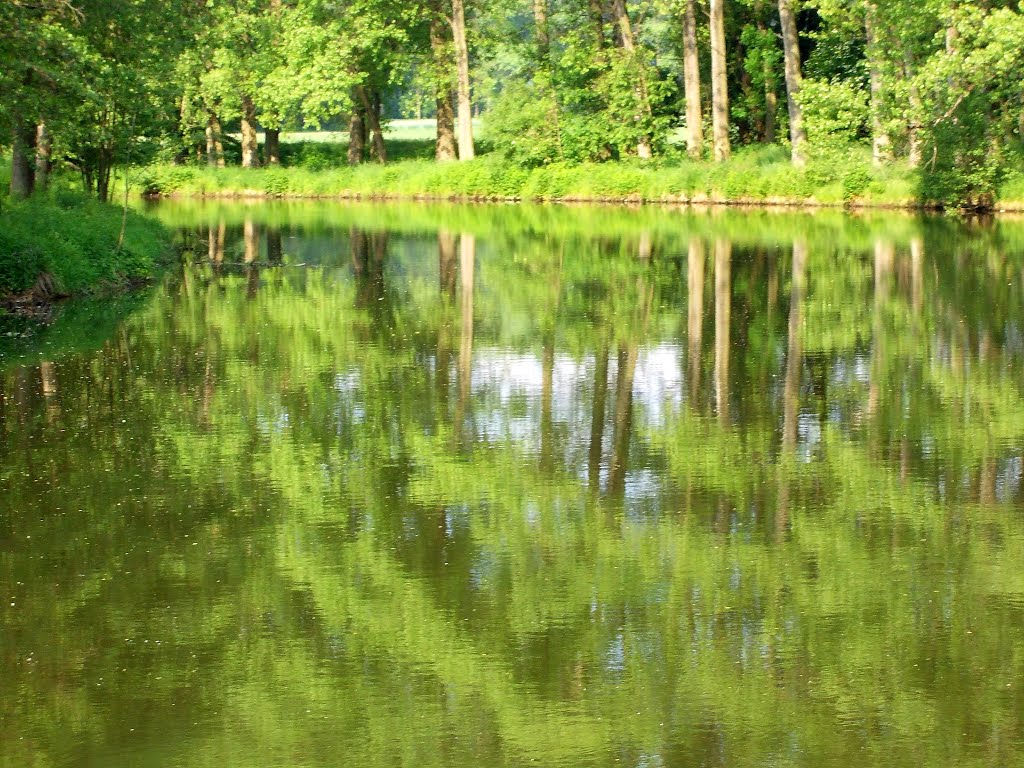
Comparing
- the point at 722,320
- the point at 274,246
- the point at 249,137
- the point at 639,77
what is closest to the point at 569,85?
the point at 639,77

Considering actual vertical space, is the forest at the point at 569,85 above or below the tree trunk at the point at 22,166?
above

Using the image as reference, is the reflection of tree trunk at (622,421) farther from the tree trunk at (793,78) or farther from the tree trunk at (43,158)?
the tree trunk at (793,78)

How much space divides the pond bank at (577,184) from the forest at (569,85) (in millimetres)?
252

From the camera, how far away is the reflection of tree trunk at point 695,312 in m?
15.9

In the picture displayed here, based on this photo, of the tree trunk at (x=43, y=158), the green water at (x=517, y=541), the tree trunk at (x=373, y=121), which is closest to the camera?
the green water at (x=517, y=541)

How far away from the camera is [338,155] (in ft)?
227

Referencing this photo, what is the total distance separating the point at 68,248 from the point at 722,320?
1045cm

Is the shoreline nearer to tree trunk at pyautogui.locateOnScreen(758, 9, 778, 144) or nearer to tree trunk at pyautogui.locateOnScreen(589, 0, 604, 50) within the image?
tree trunk at pyautogui.locateOnScreen(758, 9, 778, 144)

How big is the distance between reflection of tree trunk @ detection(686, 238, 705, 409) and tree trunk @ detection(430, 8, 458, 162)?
2797 centimetres

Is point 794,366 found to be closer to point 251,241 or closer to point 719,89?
point 251,241

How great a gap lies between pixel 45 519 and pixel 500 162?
47.7 metres

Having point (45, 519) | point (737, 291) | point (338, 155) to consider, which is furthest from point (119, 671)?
point (338, 155)

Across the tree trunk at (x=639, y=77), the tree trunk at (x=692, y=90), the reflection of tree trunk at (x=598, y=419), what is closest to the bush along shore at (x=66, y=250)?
the reflection of tree trunk at (x=598, y=419)

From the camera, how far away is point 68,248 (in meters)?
24.5
